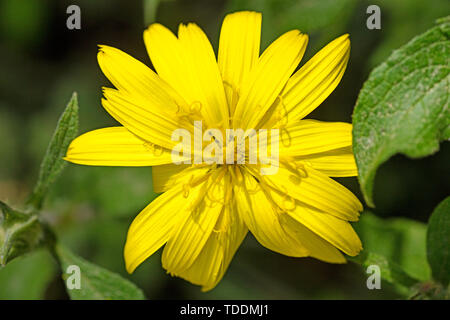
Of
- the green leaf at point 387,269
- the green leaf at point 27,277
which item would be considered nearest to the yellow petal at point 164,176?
the green leaf at point 387,269

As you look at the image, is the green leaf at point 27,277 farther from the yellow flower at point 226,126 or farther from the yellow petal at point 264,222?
the yellow petal at point 264,222

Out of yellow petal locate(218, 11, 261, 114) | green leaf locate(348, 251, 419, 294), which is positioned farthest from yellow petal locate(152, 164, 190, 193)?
green leaf locate(348, 251, 419, 294)

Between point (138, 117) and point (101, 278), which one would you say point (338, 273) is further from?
point (138, 117)

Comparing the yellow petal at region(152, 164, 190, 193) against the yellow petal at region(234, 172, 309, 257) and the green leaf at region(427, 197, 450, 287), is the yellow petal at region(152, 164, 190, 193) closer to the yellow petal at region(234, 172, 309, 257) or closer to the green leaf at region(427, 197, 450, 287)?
the yellow petal at region(234, 172, 309, 257)

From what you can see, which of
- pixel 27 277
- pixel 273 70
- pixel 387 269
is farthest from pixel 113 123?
pixel 387 269

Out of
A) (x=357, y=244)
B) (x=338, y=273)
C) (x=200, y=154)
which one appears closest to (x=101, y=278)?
(x=200, y=154)

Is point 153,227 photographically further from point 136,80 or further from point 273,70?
point 273,70
